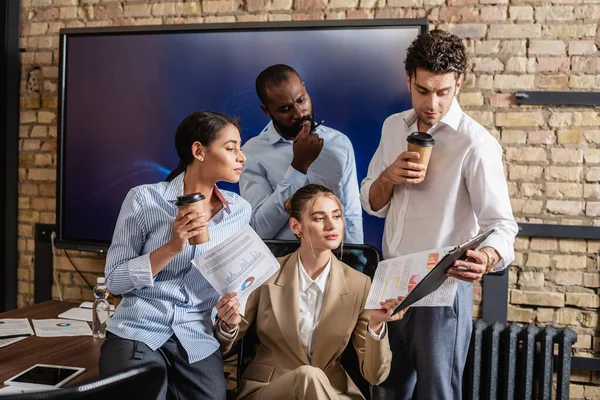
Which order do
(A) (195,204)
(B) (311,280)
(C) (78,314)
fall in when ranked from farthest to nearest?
(C) (78,314), (B) (311,280), (A) (195,204)

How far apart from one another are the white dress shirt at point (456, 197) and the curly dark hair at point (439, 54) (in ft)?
0.50

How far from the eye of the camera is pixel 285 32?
293cm

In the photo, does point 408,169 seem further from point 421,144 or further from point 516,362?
point 516,362

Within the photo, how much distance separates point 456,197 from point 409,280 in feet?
1.36

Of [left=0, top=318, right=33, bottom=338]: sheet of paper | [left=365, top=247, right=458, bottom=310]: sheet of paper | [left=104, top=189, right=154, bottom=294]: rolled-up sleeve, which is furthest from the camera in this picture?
[left=0, top=318, right=33, bottom=338]: sheet of paper

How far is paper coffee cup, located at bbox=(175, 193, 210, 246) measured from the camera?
1.74m

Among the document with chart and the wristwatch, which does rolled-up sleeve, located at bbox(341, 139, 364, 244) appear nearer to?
the document with chart

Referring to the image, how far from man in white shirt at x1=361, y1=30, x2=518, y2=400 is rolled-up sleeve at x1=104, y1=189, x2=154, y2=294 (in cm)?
87

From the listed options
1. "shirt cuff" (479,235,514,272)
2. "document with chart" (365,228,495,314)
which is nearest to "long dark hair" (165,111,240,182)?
"document with chart" (365,228,495,314)

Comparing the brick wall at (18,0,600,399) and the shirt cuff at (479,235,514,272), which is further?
the brick wall at (18,0,600,399)

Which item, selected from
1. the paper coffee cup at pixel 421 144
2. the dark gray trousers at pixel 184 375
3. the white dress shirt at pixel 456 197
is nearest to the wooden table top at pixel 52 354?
the dark gray trousers at pixel 184 375

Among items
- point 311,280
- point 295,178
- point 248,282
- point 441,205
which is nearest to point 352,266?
point 311,280

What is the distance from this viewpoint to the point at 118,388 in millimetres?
1030

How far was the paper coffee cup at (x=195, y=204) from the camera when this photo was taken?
1738 mm
